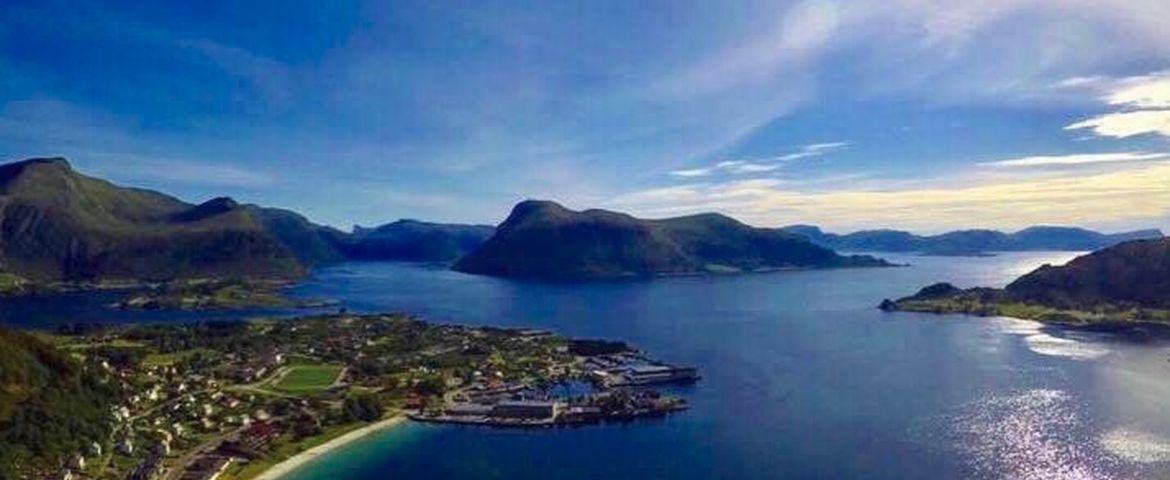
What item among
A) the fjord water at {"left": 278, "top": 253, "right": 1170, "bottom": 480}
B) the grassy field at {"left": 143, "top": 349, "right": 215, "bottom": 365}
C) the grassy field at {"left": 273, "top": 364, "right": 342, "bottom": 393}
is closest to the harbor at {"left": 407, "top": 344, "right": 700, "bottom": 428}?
the fjord water at {"left": 278, "top": 253, "right": 1170, "bottom": 480}

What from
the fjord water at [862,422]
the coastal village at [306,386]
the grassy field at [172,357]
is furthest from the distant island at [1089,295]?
the grassy field at [172,357]

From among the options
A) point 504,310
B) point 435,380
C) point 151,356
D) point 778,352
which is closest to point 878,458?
point 435,380

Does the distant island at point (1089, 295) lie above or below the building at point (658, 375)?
above

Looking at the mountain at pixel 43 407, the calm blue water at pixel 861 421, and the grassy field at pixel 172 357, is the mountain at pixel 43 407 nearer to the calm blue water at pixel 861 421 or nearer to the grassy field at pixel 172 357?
the calm blue water at pixel 861 421

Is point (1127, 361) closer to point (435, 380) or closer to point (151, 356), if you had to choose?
point (435, 380)

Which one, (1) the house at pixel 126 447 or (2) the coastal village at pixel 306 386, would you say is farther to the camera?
(2) the coastal village at pixel 306 386

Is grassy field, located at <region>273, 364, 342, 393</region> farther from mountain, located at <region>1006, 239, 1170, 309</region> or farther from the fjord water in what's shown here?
mountain, located at <region>1006, 239, 1170, 309</region>
